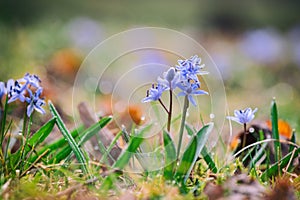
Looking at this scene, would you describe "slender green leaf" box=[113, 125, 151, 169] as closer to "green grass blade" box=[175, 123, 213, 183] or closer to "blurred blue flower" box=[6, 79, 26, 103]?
"green grass blade" box=[175, 123, 213, 183]

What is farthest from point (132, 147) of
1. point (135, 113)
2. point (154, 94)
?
point (135, 113)

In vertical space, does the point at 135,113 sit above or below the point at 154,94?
below

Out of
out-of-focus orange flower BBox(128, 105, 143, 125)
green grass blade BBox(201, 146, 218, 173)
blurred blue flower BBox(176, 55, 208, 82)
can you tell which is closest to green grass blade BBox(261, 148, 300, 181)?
green grass blade BBox(201, 146, 218, 173)

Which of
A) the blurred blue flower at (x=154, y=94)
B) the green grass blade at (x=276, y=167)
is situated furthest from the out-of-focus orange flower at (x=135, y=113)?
the blurred blue flower at (x=154, y=94)

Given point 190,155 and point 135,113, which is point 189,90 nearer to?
point 190,155

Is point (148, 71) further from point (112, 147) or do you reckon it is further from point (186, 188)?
point (186, 188)

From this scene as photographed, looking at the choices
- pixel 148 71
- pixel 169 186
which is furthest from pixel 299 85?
pixel 169 186
